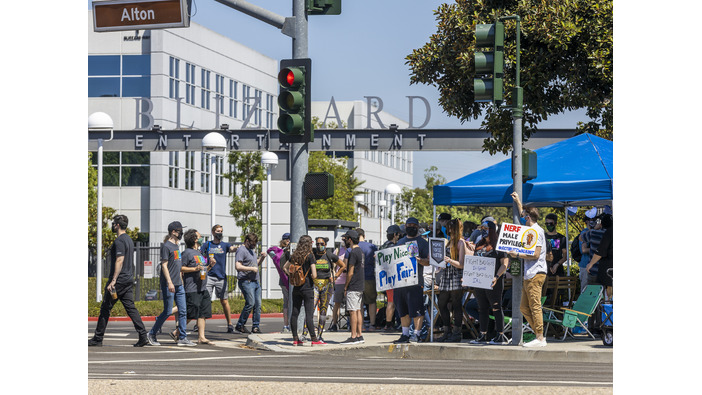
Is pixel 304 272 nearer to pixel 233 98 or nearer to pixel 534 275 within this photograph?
pixel 534 275

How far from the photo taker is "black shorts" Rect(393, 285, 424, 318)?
15.3m

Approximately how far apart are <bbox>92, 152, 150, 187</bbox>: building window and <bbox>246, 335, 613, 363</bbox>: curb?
44637 mm

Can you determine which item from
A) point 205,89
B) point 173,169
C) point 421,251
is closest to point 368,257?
point 421,251

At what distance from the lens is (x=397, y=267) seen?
1539 cm

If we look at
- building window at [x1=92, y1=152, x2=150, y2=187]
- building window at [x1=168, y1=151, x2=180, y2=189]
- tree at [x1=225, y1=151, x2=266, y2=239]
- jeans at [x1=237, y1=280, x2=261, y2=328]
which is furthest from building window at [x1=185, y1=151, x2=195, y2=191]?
jeans at [x1=237, y1=280, x2=261, y2=328]

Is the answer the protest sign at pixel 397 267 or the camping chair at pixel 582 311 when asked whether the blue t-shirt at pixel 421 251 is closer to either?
the protest sign at pixel 397 267

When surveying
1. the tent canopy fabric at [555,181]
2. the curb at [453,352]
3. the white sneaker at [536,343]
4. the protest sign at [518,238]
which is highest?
the tent canopy fabric at [555,181]

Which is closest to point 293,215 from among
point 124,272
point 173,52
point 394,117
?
point 124,272

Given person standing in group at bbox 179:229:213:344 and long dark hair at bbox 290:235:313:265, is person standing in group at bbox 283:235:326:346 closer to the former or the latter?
long dark hair at bbox 290:235:313:265

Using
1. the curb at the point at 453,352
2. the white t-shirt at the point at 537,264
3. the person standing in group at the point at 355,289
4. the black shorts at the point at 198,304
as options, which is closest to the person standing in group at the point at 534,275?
the white t-shirt at the point at 537,264

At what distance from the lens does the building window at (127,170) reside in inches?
2313

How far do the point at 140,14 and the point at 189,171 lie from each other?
48.7 metres

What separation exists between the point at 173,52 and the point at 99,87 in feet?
15.5

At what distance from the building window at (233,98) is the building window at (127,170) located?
32.2ft
